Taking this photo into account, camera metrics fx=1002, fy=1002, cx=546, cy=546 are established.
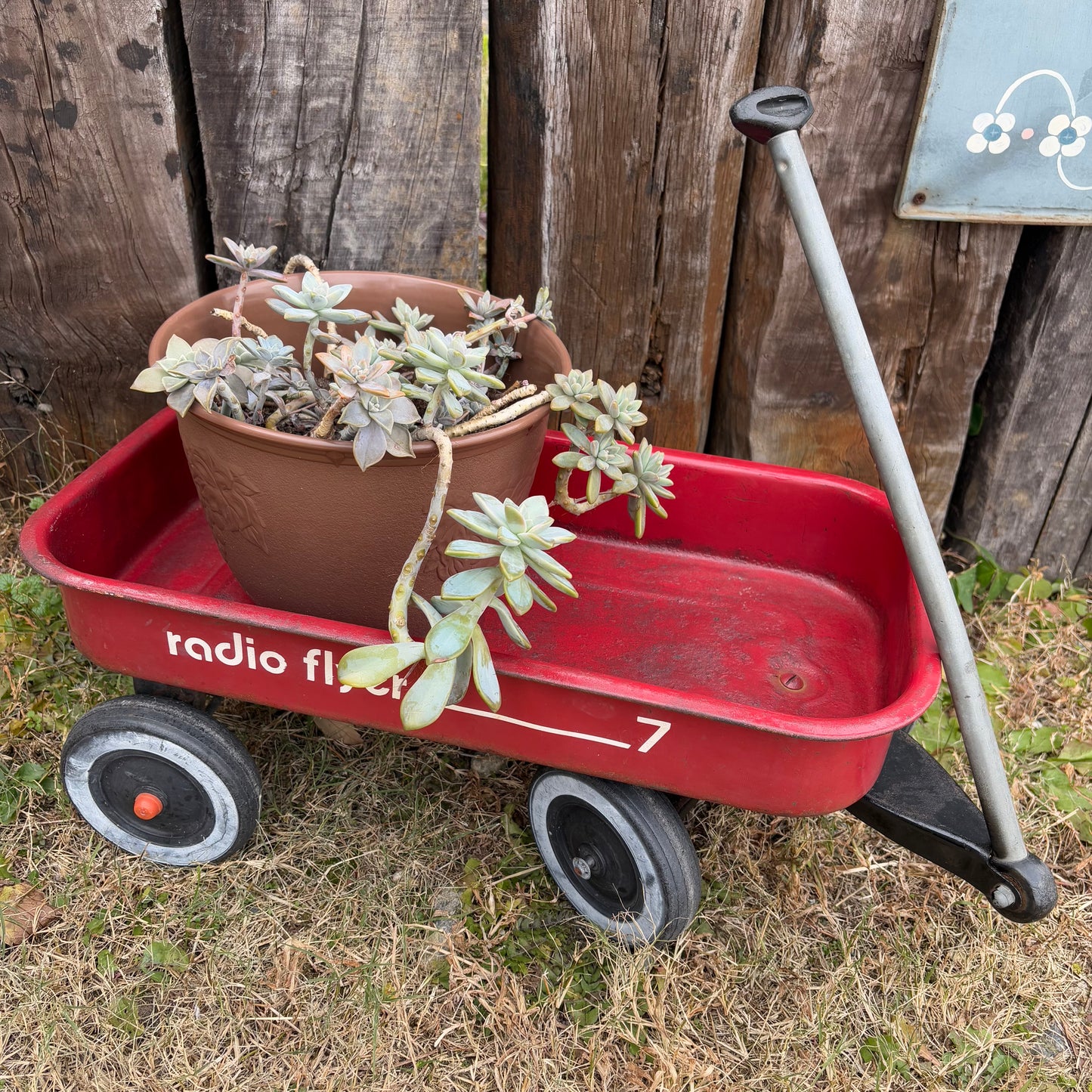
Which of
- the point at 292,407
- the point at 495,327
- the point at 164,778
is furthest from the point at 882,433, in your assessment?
the point at 164,778

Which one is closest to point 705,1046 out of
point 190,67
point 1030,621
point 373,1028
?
point 373,1028

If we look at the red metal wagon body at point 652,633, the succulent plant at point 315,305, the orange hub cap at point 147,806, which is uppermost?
the succulent plant at point 315,305

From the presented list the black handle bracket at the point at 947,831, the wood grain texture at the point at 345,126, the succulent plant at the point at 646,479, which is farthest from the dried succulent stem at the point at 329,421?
the black handle bracket at the point at 947,831

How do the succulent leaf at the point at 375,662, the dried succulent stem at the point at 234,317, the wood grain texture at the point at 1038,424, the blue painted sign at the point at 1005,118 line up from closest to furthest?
the succulent leaf at the point at 375,662
the dried succulent stem at the point at 234,317
the blue painted sign at the point at 1005,118
the wood grain texture at the point at 1038,424

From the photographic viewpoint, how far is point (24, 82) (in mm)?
1800

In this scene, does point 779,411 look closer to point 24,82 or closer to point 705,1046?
point 705,1046

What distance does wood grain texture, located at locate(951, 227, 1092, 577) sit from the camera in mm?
2020

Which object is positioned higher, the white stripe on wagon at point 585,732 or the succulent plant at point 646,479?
the succulent plant at point 646,479

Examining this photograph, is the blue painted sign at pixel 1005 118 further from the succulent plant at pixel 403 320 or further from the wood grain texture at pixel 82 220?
the wood grain texture at pixel 82 220

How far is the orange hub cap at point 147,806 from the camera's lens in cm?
163

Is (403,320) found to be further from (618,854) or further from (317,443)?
(618,854)

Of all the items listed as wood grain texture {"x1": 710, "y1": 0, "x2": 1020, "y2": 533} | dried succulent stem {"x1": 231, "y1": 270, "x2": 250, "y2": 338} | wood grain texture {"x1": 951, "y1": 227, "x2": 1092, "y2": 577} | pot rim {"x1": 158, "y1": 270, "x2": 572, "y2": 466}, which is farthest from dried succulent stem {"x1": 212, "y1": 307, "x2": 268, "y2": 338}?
wood grain texture {"x1": 951, "y1": 227, "x2": 1092, "y2": 577}

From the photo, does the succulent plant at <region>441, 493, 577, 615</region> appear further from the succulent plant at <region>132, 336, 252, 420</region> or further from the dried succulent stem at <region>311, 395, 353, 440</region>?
the succulent plant at <region>132, 336, 252, 420</region>

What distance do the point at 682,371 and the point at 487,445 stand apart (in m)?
0.86
